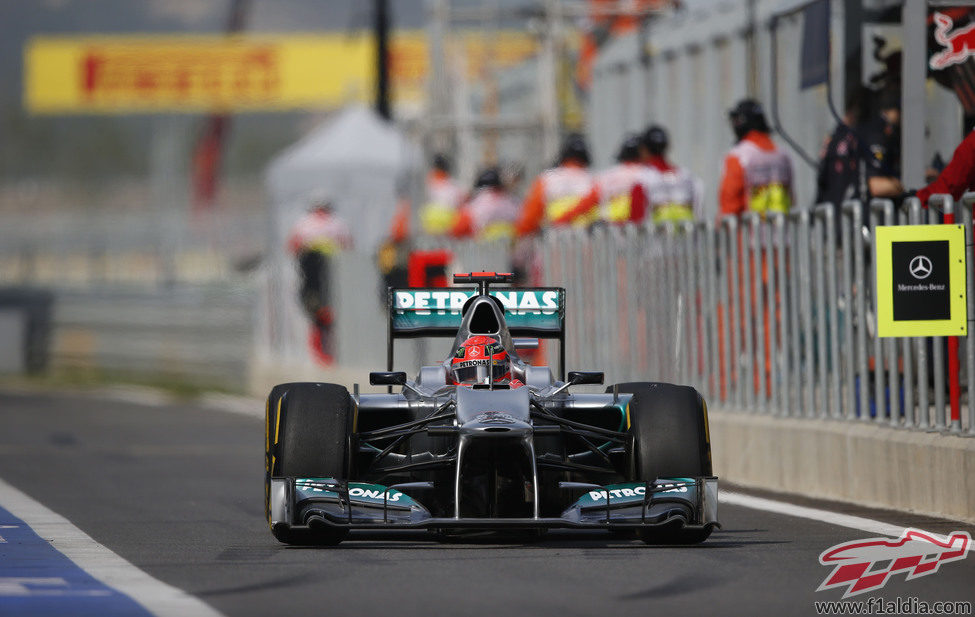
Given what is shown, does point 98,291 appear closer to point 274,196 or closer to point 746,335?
point 274,196

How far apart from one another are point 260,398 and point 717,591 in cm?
1845

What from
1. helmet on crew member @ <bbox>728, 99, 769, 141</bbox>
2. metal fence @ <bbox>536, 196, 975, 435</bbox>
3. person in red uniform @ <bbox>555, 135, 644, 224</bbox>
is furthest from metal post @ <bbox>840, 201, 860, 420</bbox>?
person in red uniform @ <bbox>555, 135, 644, 224</bbox>

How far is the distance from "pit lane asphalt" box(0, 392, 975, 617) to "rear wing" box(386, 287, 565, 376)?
105 centimetres

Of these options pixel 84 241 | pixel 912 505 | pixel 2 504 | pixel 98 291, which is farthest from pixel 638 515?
pixel 84 241

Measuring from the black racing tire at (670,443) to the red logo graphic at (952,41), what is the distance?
17.1 ft

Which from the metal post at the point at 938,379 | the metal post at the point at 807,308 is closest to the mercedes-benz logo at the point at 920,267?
the metal post at the point at 938,379

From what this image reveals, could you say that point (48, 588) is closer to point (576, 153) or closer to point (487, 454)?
point (487, 454)

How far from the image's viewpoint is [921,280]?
1191cm

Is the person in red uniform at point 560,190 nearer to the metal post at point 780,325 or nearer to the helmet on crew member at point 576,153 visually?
the helmet on crew member at point 576,153

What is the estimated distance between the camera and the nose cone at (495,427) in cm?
984

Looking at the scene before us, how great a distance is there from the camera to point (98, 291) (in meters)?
31.5

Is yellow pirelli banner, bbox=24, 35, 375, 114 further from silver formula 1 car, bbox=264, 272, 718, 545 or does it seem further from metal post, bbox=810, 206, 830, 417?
silver formula 1 car, bbox=264, 272, 718, 545
